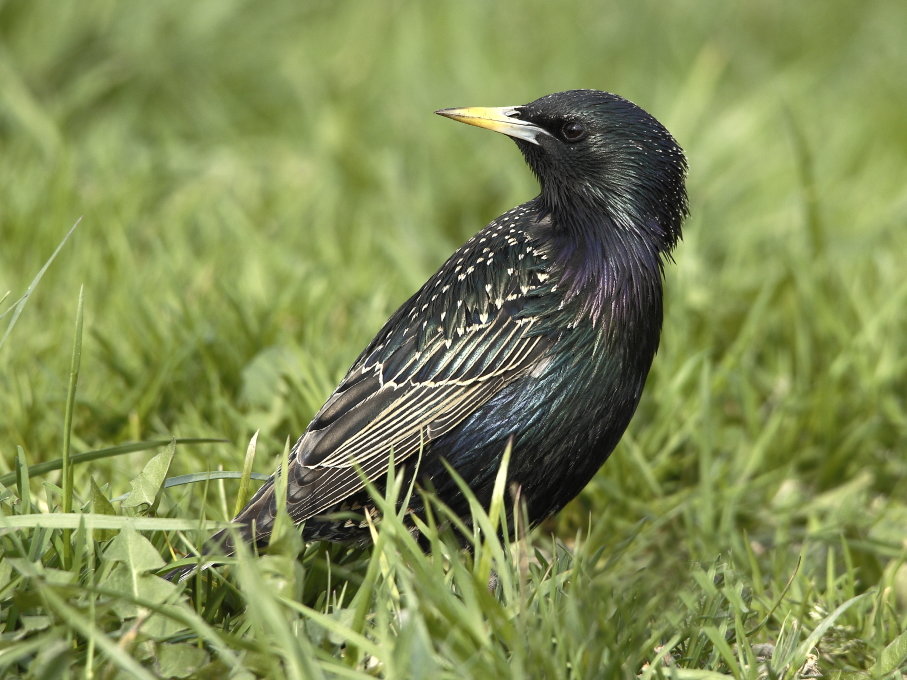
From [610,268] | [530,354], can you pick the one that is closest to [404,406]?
[530,354]

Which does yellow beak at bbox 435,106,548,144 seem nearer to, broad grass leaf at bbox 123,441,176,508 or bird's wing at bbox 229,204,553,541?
bird's wing at bbox 229,204,553,541

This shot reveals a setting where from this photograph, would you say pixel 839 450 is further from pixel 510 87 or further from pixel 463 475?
pixel 510 87

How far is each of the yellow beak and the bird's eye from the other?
→ 0.19 ft

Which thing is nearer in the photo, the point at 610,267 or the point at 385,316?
the point at 610,267

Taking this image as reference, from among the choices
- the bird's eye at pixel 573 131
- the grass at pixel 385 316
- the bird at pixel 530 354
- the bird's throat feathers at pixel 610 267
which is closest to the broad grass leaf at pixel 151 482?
the grass at pixel 385 316

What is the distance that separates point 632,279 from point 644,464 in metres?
0.87

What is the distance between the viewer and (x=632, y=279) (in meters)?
3.25

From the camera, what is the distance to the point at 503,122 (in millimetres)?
3539

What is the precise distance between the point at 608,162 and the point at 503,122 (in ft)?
1.10

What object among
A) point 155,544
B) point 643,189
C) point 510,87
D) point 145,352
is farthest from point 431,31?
point 155,544

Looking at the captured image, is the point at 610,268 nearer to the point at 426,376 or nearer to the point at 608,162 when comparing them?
the point at 608,162

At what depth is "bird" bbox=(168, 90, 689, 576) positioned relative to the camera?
3.14 metres

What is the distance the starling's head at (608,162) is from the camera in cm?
339

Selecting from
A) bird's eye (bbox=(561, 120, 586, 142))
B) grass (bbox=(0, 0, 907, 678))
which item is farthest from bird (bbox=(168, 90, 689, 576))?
grass (bbox=(0, 0, 907, 678))
